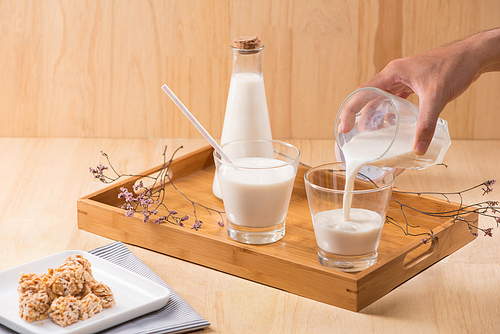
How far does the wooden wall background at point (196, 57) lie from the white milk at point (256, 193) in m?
0.64

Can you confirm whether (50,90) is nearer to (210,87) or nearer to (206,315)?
(210,87)

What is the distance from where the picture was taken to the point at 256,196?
33.6 inches

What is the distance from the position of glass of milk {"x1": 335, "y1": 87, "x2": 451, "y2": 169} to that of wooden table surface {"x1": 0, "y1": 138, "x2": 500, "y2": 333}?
0.16 meters

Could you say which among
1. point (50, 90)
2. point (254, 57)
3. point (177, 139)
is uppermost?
point (254, 57)

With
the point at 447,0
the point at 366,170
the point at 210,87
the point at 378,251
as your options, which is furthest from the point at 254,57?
the point at 447,0

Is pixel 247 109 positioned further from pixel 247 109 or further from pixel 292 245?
pixel 292 245

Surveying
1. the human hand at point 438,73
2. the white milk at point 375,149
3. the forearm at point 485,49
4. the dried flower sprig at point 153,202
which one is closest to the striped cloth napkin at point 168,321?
the dried flower sprig at point 153,202

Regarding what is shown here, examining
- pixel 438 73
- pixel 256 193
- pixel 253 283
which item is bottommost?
pixel 253 283

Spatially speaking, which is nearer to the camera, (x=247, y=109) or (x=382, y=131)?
(x=382, y=131)

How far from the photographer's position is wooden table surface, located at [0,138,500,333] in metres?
0.74

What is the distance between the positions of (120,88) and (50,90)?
0.17m

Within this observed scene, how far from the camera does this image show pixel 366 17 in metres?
1.41

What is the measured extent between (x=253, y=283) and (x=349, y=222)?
0.49 ft

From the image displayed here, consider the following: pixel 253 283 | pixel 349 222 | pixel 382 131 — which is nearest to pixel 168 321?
pixel 253 283
